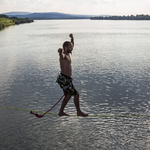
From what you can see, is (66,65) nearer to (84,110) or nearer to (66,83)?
(66,83)

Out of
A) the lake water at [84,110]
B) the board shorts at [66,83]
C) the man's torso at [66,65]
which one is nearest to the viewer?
the lake water at [84,110]

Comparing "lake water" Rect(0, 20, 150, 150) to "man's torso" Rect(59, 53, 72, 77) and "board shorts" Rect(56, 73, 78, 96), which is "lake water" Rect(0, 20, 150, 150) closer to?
"board shorts" Rect(56, 73, 78, 96)

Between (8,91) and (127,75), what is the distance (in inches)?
302

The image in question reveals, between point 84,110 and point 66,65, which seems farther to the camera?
point 84,110

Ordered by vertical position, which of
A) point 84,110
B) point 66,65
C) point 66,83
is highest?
point 66,65

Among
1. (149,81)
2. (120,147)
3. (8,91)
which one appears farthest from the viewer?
(149,81)

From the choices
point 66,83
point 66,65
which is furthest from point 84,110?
point 66,65

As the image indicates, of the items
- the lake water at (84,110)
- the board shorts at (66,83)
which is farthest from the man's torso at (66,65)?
the lake water at (84,110)

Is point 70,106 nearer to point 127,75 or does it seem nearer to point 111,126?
point 111,126

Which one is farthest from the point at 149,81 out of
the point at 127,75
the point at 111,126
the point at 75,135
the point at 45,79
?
the point at 75,135

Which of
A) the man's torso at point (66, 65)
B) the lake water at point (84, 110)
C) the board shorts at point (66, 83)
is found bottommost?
the lake water at point (84, 110)

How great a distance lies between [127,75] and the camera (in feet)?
54.0

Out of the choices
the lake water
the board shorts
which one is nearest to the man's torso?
the board shorts

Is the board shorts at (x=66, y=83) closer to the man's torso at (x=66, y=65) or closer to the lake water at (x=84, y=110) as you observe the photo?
the man's torso at (x=66, y=65)
